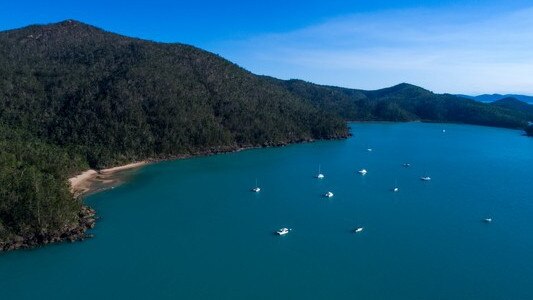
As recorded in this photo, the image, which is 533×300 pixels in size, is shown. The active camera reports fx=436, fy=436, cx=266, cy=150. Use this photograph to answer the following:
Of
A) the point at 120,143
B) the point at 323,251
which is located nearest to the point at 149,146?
the point at 120,143

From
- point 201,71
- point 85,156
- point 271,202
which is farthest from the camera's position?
point 201,71

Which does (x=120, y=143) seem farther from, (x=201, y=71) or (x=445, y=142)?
(x=445, y=142)

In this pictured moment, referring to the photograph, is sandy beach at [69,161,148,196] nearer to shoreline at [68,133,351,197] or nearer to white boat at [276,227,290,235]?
shoreline at [68,133,351,197]

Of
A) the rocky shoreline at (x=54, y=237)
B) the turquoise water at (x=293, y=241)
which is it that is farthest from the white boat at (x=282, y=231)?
the rocky shoreline at (x=54, y=237)

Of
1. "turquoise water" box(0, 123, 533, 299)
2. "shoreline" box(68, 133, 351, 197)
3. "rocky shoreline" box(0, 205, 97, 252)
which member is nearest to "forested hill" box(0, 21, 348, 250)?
"rocky shoreline" box(0, 205, 97, 252)

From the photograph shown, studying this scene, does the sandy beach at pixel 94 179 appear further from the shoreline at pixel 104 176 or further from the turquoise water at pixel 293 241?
the turquoise water at pixel 293 241

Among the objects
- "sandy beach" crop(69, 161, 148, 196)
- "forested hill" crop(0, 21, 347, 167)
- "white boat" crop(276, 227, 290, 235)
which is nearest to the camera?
"white boat" crop(276, 227, 290, 235)
